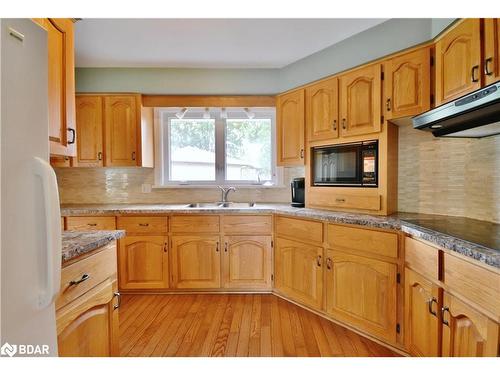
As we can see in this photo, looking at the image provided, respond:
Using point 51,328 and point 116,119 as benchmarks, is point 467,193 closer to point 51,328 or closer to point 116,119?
point 51,328

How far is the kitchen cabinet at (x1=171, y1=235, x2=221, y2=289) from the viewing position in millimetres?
2611

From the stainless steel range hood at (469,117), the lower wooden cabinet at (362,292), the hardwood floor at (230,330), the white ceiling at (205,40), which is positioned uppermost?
the white ceiling at (205,40)

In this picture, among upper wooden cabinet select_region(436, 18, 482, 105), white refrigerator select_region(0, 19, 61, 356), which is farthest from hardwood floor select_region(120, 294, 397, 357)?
upper wooden cabinet select_region(436, 18, 482, 105)

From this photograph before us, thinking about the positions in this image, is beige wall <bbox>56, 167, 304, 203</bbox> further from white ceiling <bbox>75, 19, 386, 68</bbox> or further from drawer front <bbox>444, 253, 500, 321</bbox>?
drawer front <bbox>444, 253, 500, 321</bbox>

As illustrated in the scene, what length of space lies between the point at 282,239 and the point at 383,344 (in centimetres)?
108

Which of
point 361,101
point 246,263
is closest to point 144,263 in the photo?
point 246,263

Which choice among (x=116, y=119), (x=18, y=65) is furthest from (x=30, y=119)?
(x=116, y=119)

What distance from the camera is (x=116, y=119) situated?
2785 millimetres

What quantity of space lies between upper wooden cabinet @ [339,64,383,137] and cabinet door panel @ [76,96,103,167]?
2.41 metres

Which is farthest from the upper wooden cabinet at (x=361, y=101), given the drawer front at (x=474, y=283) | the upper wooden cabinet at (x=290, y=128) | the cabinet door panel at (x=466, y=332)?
the cabinet door panel at (x=466, y=332)

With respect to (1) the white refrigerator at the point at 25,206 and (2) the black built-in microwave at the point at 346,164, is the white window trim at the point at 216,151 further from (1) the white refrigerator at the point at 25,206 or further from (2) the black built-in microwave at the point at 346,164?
(1) the white refrigerator at the point at 25,206

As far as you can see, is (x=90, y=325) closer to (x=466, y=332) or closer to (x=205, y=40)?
(x=466, y=332)

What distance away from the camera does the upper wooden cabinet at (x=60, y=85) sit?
3.95 feet

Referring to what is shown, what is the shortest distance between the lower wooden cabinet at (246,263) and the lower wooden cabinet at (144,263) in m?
0.60
